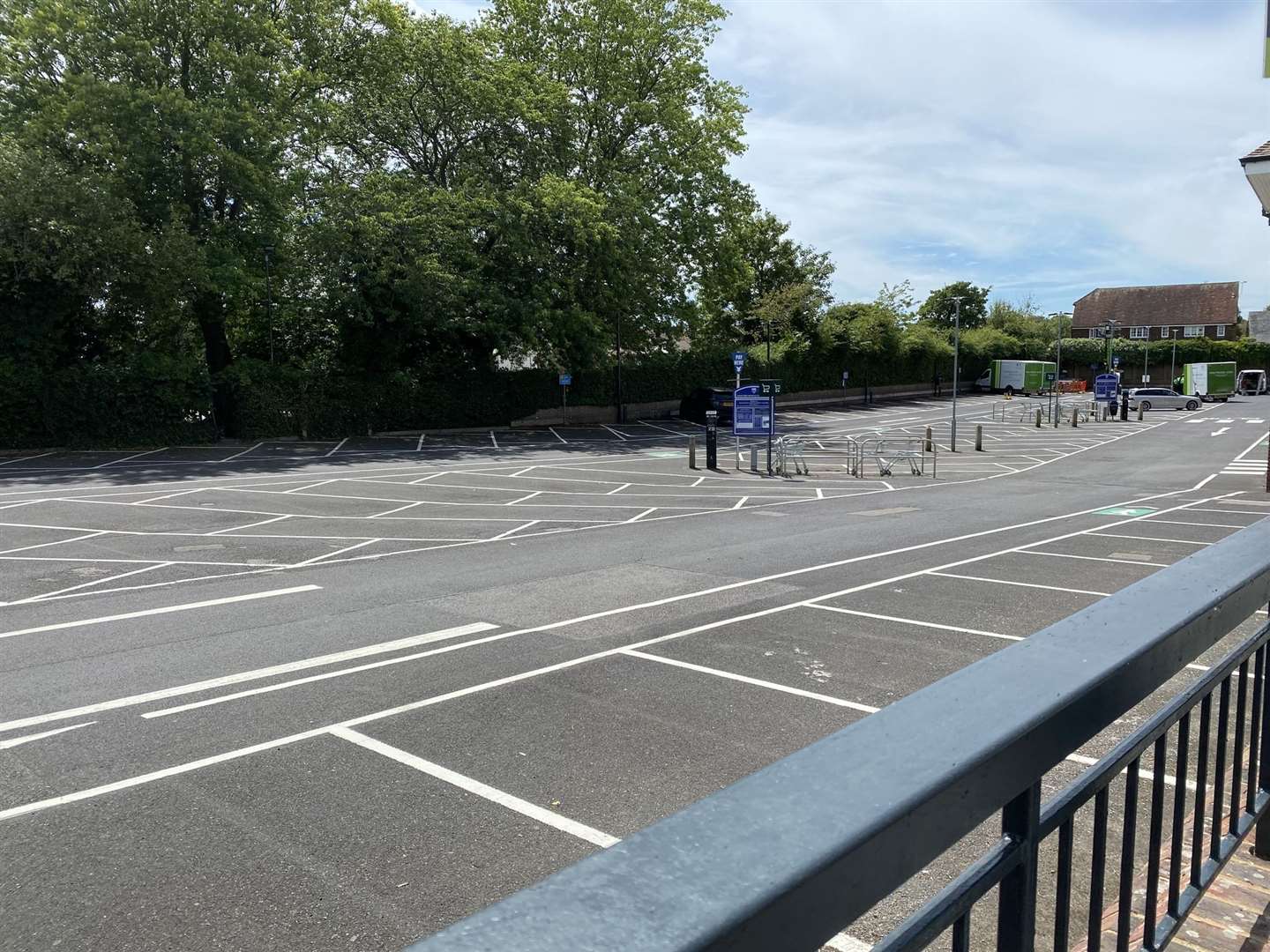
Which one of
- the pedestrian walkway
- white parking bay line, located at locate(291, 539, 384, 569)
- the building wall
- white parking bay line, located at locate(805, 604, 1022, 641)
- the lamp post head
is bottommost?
white parking bay line, located at locate(805, 604, 1022, 641)

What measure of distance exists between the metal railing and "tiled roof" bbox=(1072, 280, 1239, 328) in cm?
10193

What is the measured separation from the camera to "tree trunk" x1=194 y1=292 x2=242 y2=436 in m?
31.8

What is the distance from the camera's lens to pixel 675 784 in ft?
17.9

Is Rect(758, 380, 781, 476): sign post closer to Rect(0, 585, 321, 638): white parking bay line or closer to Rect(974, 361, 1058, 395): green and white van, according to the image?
Rect(0, 585, 321, 638): white parking bay line

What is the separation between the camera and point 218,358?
3375cm

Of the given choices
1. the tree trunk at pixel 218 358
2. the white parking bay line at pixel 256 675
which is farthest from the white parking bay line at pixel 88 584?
the tree trunk at pixel 218 358

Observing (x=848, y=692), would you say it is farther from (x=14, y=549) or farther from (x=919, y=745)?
(x=14, y=549)

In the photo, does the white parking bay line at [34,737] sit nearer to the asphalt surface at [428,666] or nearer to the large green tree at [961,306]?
the asphalt surface at [428,666]

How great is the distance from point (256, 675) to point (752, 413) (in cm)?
1940

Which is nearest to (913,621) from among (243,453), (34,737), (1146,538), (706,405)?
(34,737)

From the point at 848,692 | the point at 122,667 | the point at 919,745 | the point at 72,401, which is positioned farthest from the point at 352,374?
the point at 919,745

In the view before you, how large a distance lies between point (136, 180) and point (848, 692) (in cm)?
2958

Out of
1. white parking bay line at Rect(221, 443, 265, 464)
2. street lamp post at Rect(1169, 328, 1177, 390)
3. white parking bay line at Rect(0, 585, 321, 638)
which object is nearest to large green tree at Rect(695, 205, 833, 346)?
white parking bay line at Rect(221, 443, 265, 464)

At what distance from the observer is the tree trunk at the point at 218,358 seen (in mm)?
31812
